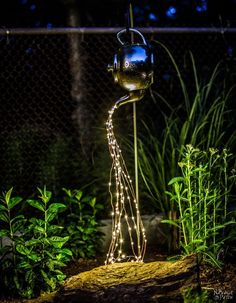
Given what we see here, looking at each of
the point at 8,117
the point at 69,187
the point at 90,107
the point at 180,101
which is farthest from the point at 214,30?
the point at 8,117

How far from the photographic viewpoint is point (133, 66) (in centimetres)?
316

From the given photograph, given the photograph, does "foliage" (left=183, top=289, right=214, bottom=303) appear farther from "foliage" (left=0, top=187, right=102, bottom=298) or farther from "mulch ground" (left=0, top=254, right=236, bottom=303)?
"foliage" (left=0, top=187, right=102, bottom=298)

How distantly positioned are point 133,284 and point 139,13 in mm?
5159

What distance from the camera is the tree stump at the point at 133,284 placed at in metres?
2.79

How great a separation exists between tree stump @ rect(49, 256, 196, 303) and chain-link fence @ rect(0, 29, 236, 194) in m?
1.71

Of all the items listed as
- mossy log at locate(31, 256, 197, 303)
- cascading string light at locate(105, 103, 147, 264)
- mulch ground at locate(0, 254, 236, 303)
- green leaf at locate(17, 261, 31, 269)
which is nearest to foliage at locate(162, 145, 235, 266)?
mulch ground at locate(0, 254, 236, 303)

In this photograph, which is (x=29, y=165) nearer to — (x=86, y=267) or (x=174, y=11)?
(x=86, y=267)

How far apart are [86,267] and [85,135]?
191 cm

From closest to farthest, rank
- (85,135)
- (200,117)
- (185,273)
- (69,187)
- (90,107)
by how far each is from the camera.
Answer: (185,273)
(200,117)
(69,187)
(85,135)
(90,107)

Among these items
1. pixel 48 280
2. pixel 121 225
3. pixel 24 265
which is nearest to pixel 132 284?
pixel 48 280

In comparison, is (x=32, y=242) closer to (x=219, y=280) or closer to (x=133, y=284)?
(x=133, y=284)

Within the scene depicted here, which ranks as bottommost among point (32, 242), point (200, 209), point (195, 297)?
point (195, 297)

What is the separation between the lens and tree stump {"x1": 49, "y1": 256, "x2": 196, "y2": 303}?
2.79m

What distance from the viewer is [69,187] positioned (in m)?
4.77
